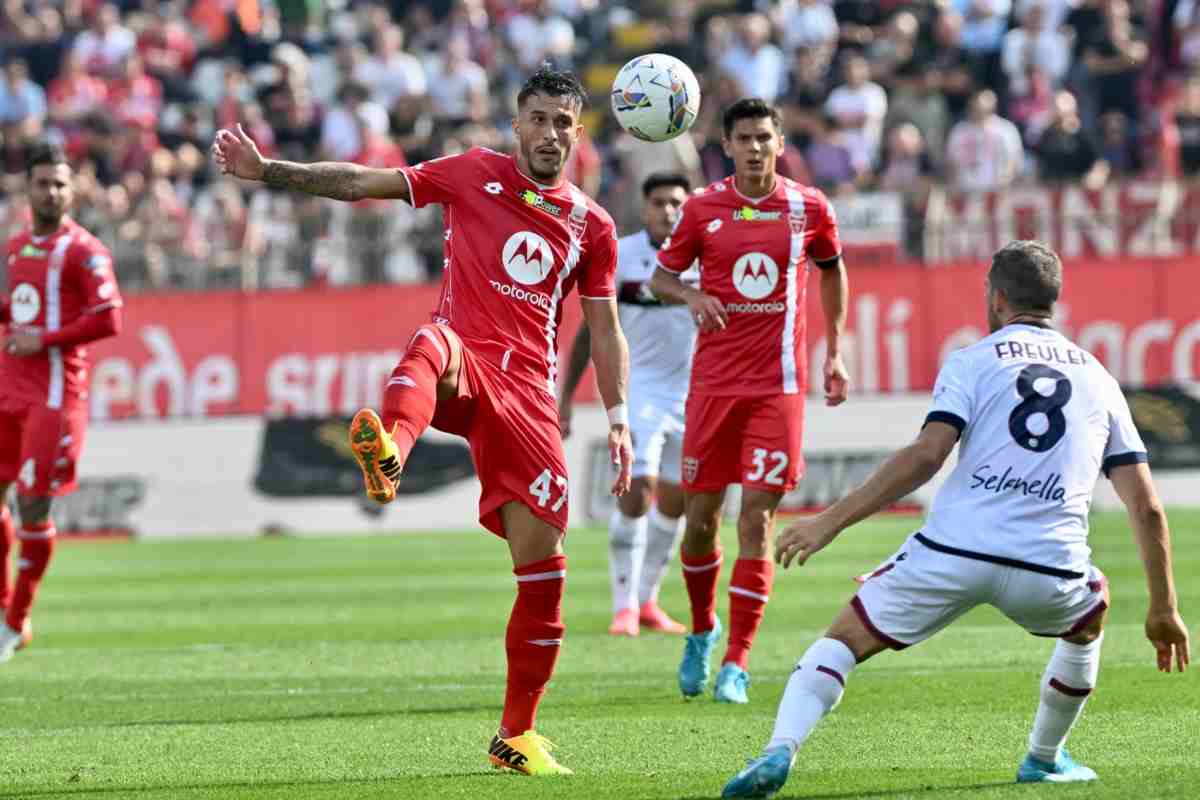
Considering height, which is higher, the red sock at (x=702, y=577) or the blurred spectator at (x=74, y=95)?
the blurred spectator at (x=74, y=95)

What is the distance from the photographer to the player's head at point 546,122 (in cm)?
810

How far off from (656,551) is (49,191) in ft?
14.7

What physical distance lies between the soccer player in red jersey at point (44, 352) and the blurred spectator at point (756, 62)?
42.0 ft

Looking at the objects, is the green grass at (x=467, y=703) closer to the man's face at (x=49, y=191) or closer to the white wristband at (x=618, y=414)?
the white wristband at (x=618, y=414)

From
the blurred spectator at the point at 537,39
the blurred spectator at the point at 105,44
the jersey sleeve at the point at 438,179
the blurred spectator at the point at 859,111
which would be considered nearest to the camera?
the jersey sleeve at the point at 438,179

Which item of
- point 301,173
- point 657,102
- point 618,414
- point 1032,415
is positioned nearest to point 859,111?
point 657,102

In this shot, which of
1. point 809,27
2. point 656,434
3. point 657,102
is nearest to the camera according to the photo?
point 657,102

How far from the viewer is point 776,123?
33.8 feet

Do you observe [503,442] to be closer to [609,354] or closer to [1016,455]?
[609,354]

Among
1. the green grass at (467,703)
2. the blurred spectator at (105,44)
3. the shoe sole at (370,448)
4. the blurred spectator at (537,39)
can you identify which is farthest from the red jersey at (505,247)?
the blurred spectator at (105,44)

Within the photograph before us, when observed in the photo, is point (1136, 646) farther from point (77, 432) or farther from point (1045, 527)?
point (77, 432)

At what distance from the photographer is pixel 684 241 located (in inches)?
416

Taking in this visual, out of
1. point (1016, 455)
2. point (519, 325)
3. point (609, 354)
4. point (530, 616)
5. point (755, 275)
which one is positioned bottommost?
point (530, 616)

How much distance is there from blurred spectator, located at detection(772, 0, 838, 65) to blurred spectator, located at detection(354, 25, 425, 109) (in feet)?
15.5
